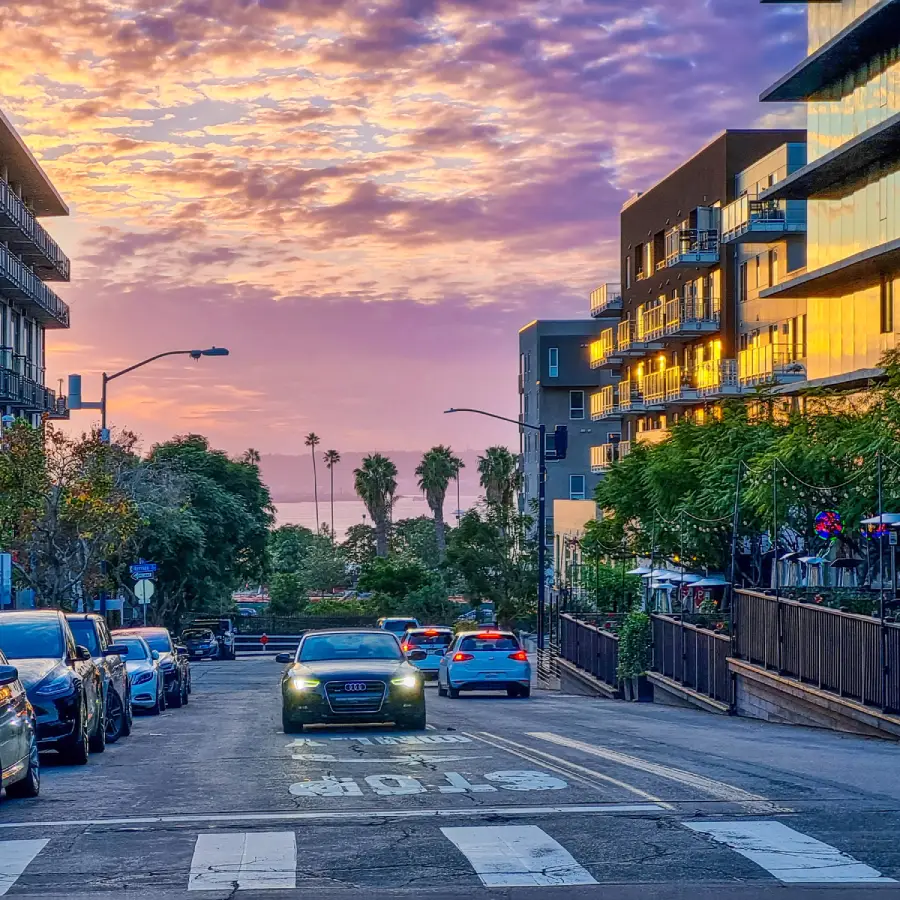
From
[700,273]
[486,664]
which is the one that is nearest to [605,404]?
[700,273]

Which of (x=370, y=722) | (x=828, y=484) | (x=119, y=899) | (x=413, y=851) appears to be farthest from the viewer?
(x=828, y=484)

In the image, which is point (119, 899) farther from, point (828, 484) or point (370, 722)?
point (828, 484)

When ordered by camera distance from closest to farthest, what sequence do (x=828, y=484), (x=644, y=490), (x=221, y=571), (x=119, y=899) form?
(x=119, y=899) → (x=828, y=484) → (x=644, y=490) → (x=221, y=571)

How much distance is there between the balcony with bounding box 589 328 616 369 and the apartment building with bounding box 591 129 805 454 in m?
0.32

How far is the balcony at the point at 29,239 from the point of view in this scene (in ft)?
185

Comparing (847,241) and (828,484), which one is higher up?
(847,241)

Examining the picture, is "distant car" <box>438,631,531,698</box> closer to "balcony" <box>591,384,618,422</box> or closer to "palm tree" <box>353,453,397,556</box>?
"balcony" <box>591,384,618,422</box>

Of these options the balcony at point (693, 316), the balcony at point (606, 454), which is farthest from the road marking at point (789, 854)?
the balcony at point (606, 454)

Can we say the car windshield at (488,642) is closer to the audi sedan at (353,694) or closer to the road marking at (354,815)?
the audi sedan at (353,694)

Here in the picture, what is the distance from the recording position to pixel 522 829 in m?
10.5

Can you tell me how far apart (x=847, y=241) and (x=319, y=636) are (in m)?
24.4

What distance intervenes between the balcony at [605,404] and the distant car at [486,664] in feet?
122

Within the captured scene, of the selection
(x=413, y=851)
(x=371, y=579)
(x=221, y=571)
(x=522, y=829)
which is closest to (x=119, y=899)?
(x=413, y=851)

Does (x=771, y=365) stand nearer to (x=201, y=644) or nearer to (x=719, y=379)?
(x=719, y=379)
